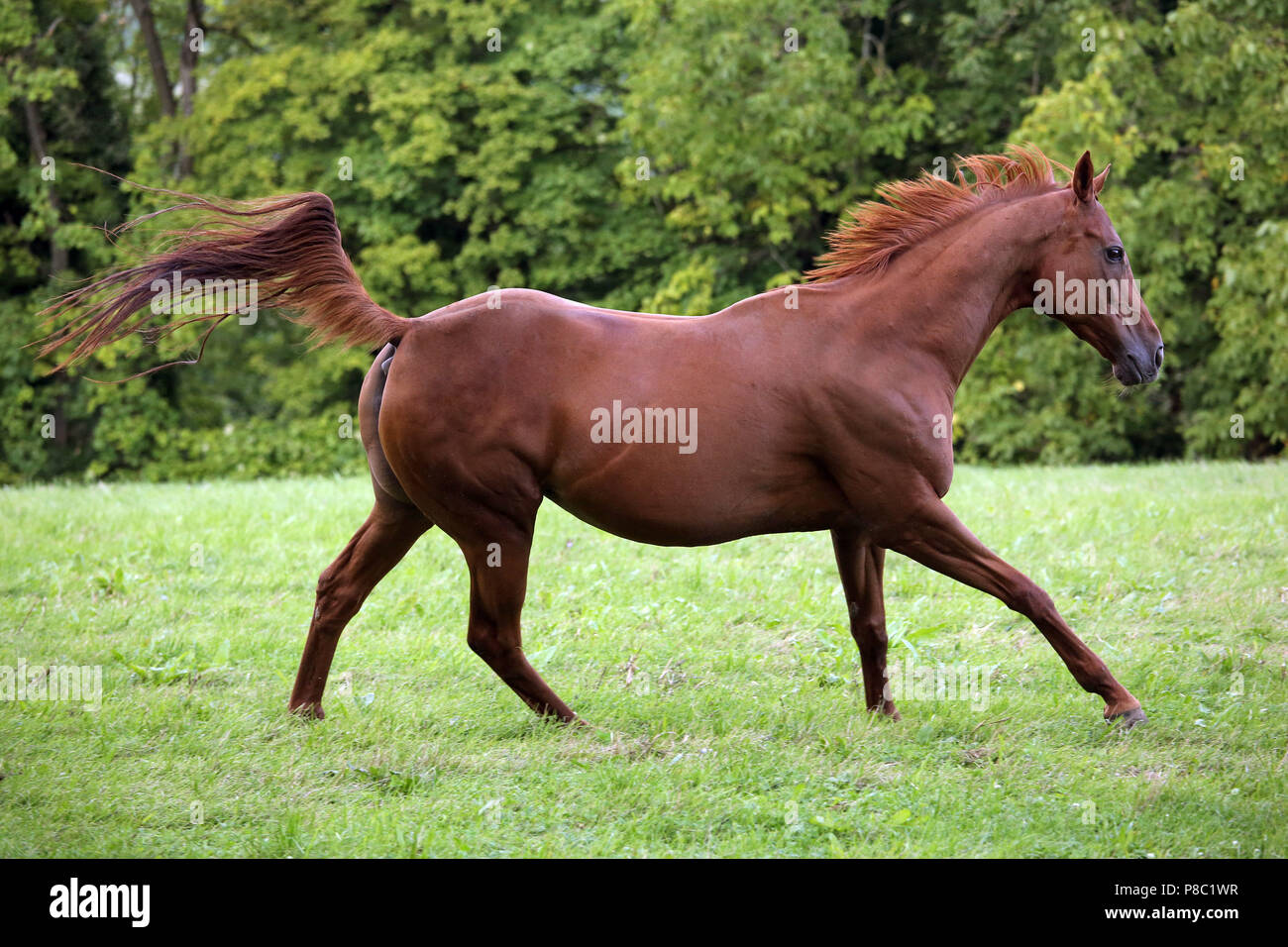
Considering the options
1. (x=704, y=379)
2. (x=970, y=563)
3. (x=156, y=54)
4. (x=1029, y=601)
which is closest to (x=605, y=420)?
(x=704, y=379)

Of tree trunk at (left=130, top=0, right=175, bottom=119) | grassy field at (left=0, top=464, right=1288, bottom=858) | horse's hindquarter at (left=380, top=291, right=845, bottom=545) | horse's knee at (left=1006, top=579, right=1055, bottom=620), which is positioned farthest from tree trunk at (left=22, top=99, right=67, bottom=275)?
horse's knee at (left=1006, top=579, right=1055, bottom=620)

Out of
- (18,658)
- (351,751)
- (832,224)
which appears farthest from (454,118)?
(351,751)

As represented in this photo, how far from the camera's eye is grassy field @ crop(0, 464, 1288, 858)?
12.3 feet

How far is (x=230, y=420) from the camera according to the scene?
2312cm

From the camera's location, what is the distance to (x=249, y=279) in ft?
14.9

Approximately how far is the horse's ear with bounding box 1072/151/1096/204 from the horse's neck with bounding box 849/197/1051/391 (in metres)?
0.14

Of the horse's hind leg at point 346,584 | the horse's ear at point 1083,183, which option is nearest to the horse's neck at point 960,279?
the horse's ear at point 1083,183

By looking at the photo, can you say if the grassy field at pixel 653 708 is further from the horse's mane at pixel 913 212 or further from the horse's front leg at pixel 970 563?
the horse's mane at pixel 913 212

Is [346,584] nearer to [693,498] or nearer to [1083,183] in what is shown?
[693,498]

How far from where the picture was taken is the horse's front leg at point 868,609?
481 cm

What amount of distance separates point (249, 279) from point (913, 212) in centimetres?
269

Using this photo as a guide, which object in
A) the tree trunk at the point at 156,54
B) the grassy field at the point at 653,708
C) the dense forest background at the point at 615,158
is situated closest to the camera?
the grassy field at the point at 653,708

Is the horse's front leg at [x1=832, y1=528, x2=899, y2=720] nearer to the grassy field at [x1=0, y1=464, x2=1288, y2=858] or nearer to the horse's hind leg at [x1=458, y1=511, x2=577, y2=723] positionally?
the grassy field at [x1=0, y1=464, x2=1288, y2=858]

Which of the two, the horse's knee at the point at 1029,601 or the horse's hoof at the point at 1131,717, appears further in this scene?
the horse's hoof at the point at 1131,717
